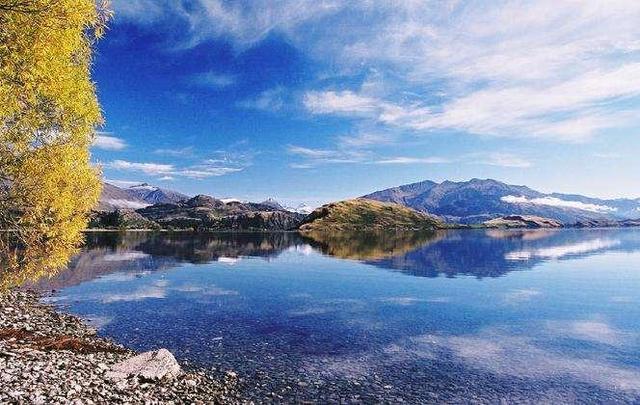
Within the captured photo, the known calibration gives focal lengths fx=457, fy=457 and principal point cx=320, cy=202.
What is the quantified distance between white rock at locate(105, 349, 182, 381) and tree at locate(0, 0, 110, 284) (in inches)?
315

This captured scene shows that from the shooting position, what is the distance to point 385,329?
41.5 meters

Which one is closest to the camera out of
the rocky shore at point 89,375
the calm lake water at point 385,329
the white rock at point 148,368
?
the rocky shore at point 89,375

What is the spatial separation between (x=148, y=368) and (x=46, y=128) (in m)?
14.9

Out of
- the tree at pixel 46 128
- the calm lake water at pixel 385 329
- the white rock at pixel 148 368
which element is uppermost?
the tree at pixel 46 128

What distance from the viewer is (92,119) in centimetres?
2806

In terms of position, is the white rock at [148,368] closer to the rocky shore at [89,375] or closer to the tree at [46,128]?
the rocky shore at [89,375]

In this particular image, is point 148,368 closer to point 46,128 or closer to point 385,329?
point 46,128

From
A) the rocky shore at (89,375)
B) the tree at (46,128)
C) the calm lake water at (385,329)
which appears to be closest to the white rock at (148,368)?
the rocky shore at (89,375)

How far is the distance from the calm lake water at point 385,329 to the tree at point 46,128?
1188 cm

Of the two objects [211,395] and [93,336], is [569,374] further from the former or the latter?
[93,336]

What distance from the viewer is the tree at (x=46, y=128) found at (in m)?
20.1

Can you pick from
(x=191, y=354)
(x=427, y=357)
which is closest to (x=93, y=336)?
(x=191, y=354)

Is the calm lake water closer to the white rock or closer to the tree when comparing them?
the white rock

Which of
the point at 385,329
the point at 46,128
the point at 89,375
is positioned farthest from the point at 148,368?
the point at 385,329
